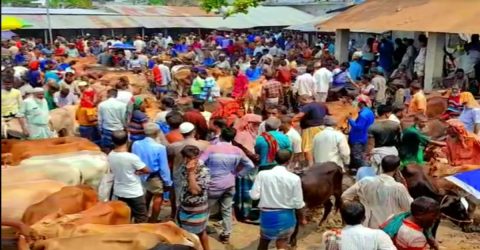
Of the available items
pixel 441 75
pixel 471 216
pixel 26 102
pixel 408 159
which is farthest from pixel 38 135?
pixel 441 75

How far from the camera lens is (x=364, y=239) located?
15.6 ft

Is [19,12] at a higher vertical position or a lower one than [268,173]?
higher

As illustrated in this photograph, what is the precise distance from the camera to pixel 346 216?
190 inches

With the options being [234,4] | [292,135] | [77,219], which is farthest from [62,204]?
[234,4]

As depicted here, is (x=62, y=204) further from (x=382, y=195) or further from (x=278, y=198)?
(x=382, y=195)

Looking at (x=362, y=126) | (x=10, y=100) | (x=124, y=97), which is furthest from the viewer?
(x=124, y=97)

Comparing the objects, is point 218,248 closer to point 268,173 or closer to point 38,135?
point 268,173

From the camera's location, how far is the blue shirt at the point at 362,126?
998cm

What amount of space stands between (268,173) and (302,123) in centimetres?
341

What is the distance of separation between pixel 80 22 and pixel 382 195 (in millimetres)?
27883

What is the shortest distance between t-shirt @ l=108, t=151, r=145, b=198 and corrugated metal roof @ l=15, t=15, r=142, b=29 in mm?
23748

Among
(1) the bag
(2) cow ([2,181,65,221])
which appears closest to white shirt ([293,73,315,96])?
(1) the bag

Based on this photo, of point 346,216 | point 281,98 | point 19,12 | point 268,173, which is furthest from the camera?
point 19,12

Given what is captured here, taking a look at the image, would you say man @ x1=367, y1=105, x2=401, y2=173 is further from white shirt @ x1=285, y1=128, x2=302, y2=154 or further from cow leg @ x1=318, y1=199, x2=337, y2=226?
white shirt @ x1=285, y1=128, x2=302, y2=154
